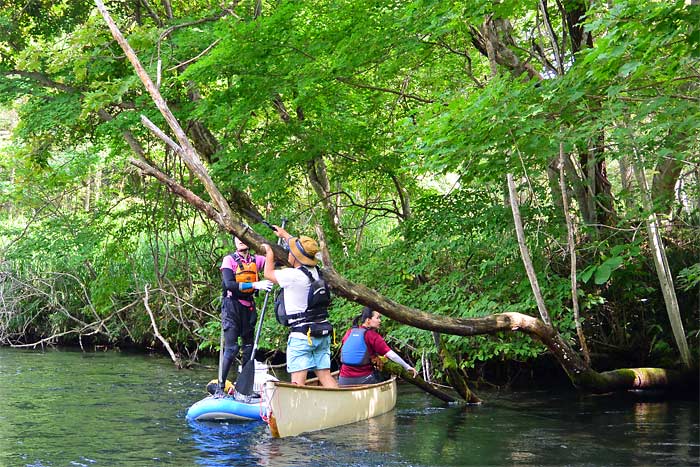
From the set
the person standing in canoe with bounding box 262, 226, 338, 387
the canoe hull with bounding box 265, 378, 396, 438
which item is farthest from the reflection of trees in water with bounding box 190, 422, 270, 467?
the person standing in canoe with bounding box 262, 226, 338, 387

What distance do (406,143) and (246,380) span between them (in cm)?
298

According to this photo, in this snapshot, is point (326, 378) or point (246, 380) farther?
point (246, 380)

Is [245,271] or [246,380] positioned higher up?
[245,271]

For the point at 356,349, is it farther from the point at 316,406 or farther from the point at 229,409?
the point at 229,409

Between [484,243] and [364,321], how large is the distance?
2.45 meters

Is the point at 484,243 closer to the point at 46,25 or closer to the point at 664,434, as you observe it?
the point at 664,434

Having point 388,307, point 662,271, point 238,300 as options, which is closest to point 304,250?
point 388,307

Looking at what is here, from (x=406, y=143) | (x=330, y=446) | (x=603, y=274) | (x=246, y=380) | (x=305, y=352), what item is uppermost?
(x=406, y=143)

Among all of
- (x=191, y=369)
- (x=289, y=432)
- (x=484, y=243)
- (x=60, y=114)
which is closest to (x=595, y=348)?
(x=484, y=243)

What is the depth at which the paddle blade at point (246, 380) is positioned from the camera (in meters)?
8.25

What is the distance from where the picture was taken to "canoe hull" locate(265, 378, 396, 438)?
7.06 metres

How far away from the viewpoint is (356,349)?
28.3 ft

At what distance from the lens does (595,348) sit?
10.5 metres

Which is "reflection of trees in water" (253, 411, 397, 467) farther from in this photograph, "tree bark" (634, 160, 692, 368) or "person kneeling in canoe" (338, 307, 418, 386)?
"tree bark" (634, 160, 692, 368)
